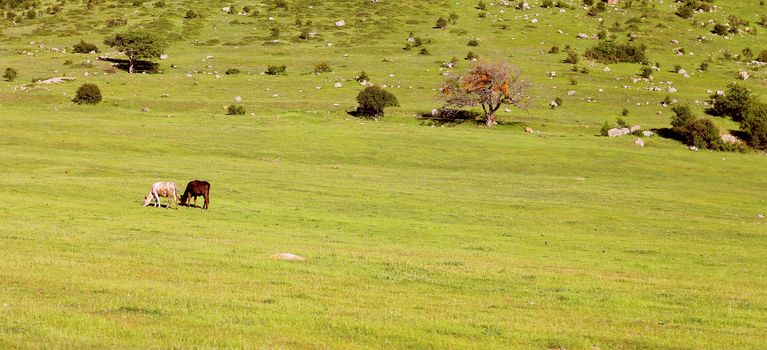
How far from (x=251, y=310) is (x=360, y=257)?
30.8 ft

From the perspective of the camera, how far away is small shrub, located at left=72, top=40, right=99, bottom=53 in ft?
421

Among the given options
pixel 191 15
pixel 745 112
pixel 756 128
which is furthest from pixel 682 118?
pixel 191 15

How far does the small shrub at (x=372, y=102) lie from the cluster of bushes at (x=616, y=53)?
55.7 m

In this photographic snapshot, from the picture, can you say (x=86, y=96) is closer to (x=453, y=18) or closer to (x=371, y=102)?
(x=371, y=102)

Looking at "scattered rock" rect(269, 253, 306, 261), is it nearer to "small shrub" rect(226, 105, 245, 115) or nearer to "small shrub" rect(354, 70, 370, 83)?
"small shrub" rect(226, 105, 245, 115)

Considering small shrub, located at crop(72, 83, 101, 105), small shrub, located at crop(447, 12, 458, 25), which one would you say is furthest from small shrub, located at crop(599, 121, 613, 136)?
small shrub, located at crop(447, 12, 458, 25)

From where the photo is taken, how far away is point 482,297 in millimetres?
18531

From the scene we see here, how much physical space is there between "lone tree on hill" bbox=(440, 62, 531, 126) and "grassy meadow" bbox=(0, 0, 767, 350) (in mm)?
2308

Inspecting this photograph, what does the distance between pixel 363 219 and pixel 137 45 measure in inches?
3607

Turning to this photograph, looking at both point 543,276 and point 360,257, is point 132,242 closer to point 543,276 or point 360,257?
point 360,257

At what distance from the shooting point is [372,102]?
87750mm

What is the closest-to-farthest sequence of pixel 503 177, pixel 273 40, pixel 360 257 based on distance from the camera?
pixel 360 257
pixel 503 177
pixel 273 40

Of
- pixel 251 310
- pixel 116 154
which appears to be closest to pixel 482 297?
pixel 251 310

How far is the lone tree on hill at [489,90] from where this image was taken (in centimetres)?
9000
